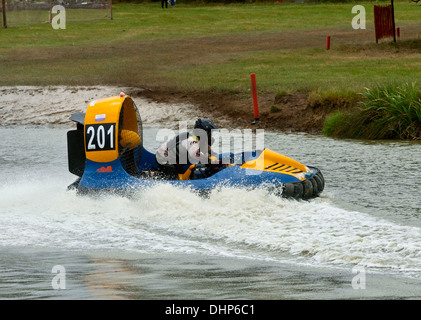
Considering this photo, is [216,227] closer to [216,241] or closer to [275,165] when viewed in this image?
[216,241]

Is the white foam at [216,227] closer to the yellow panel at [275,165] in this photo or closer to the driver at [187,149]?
the yellow panel at [275,165]

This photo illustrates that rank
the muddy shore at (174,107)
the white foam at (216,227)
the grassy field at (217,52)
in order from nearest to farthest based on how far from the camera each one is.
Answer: the white foam at (216,227), the muddy shore at (174,107), the grassy field at (217,52)

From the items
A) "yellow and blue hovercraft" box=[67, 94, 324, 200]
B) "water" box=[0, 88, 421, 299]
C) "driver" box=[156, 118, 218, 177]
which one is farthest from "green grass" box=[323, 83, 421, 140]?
"driver" box=[156, 118, 218, 177]

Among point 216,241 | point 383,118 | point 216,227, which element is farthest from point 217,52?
point 216,241

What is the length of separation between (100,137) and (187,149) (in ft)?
3.59

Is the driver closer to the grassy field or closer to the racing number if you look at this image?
the racing number

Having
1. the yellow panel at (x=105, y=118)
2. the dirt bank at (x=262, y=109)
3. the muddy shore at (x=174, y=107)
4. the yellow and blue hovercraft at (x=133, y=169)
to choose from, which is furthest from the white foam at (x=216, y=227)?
the muddy shore at (x=174, y=107)

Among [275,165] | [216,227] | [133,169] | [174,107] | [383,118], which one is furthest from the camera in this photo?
[174,107]

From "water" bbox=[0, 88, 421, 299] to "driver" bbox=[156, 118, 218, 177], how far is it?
61 cm

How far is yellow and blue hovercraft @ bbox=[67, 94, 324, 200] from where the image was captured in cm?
978

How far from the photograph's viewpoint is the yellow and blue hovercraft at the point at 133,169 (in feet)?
32.1

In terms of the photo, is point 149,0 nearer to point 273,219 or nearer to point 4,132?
point 4,132

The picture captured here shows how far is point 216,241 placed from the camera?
837cm

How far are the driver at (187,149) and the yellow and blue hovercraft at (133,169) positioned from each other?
102 mm
